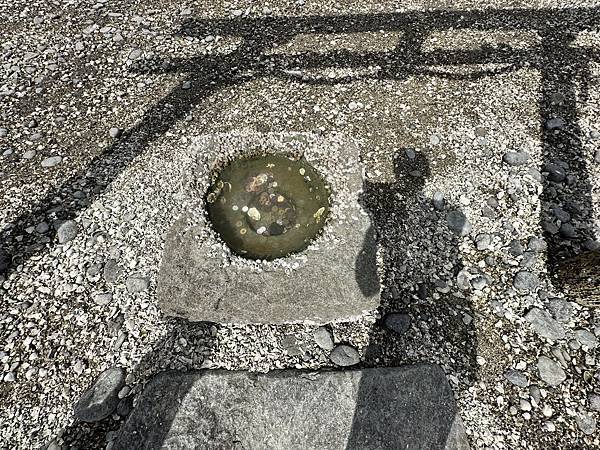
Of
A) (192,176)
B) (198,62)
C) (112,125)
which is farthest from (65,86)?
(192,176)

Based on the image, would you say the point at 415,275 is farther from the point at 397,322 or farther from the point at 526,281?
the point at 526,281

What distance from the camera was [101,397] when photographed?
3.25 metres

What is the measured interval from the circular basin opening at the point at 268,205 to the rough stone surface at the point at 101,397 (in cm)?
132

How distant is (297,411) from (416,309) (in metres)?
1.25

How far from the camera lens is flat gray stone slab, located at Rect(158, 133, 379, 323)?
360 centimetres

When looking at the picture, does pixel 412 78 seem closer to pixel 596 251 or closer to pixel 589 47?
pixel 589 47

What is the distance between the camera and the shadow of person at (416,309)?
125 inches

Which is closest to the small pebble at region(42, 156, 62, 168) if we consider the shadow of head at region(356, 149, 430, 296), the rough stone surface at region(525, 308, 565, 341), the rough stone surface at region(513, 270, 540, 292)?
the shadow of head at region(356, 149, 430, 296)

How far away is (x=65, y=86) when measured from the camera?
540cm

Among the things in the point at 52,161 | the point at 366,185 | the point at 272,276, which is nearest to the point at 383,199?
the point at 366,185

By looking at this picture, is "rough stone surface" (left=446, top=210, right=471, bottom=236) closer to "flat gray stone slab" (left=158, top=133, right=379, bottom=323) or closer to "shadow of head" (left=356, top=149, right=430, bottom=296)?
"shadow of head" (left=356, top=149, right=430, bottom=296)

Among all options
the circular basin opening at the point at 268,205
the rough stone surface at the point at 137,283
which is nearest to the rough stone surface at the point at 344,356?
the circular basin opening at the point at 268,205

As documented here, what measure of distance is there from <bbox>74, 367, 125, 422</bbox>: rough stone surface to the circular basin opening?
1320 mm

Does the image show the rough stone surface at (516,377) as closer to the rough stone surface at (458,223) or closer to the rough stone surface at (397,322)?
the rough stone surface at (397,322)
